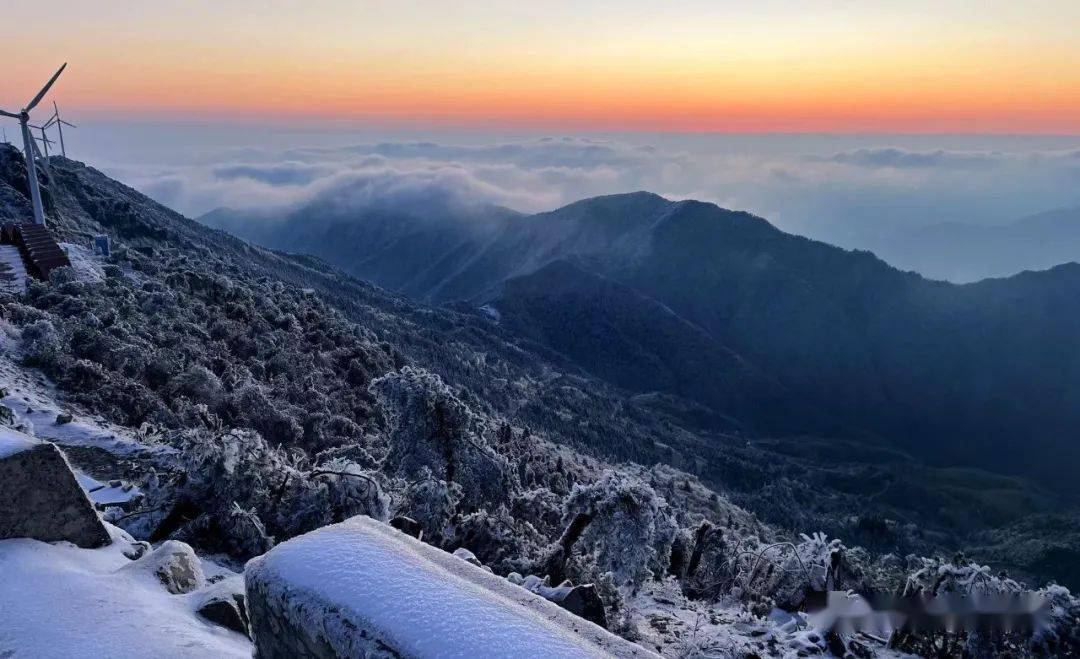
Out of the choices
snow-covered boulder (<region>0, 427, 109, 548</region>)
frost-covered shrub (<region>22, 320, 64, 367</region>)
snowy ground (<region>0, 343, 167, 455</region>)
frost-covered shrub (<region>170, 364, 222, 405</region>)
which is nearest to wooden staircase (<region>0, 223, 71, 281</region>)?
frost-covered shrub (<region>22, 320, 64, 367</region>)

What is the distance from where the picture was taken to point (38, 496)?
11.0 meters

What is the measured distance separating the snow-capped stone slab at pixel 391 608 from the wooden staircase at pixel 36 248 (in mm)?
45700

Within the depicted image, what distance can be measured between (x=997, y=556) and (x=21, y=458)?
393 ft

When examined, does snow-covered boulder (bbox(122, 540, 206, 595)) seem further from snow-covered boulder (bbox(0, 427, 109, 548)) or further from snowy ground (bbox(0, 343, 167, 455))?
snowy ground (bbox(0, 343, 167, 455))

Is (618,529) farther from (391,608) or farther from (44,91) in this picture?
→ (44,91)

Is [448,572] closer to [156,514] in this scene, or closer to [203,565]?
[203,565]

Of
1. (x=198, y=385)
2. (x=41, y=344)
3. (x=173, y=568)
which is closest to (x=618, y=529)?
(x=173, y=568)

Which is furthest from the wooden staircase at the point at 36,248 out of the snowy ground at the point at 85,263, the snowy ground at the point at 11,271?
the snowy ground at the point at 85,263

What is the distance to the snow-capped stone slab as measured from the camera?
270 inches

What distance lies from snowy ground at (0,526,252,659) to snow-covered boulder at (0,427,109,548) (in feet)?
0.87

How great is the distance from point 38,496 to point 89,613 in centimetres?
318

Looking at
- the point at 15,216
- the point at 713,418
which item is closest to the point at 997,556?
the point at 713,418

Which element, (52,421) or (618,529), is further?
(52,421)

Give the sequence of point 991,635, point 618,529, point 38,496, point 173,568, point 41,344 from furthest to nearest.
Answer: point 41,344, point 618,529, point 991,635, point 173,568, point 38,496
